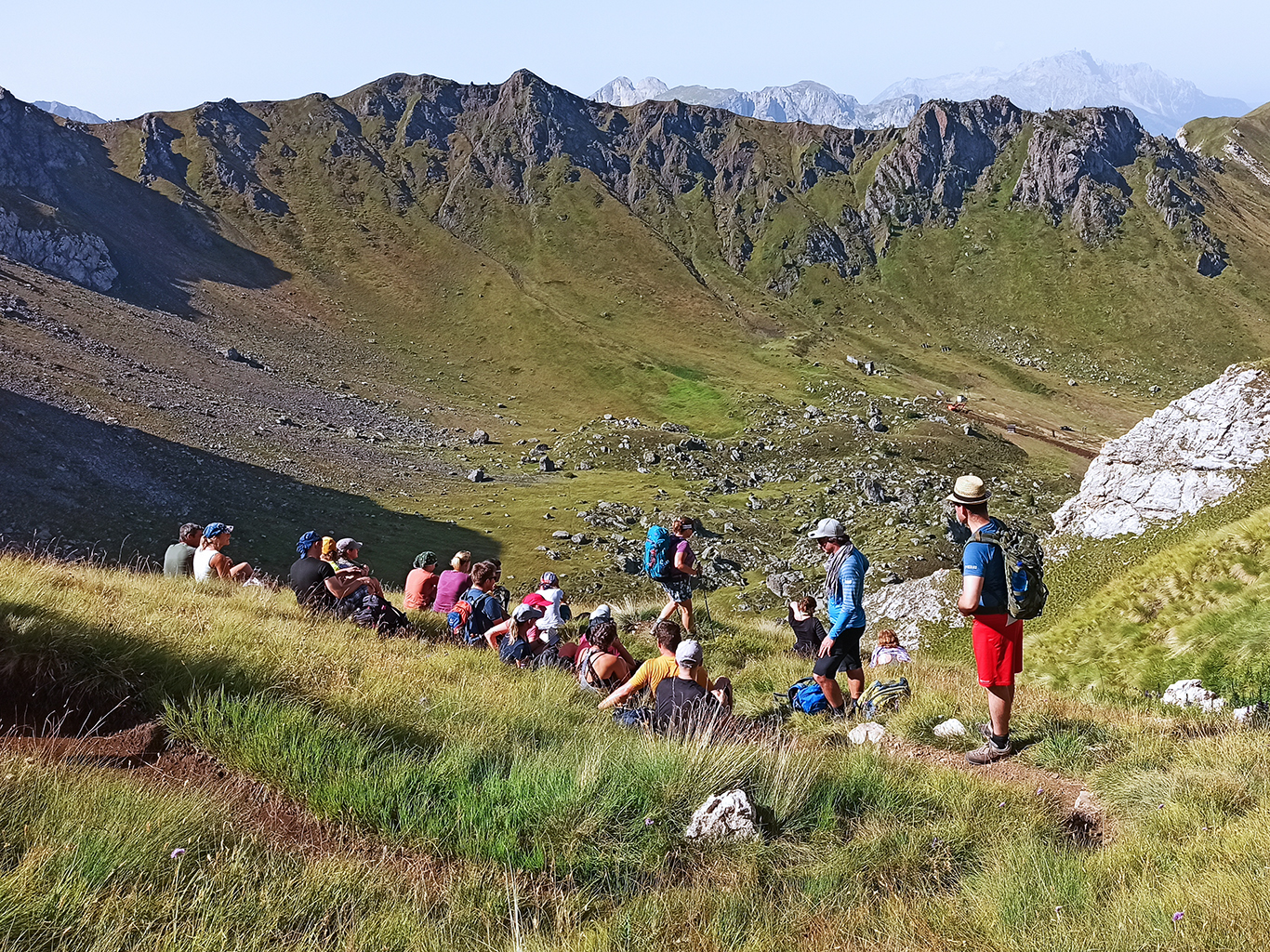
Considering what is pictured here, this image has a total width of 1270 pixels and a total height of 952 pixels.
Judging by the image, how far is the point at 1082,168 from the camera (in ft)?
607

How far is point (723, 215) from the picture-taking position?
194500 millimetres

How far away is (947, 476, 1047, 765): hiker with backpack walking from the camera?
23.0 feet

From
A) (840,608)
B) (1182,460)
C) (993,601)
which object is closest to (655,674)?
(840,608)

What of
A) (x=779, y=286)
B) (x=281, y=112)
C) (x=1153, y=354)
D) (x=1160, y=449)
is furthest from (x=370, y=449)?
(x=281, y=112)

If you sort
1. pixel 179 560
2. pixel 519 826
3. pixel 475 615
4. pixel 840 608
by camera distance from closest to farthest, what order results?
pixel 519 826 < pixel 840 608 < pixel 475 615 < pixel 179 560

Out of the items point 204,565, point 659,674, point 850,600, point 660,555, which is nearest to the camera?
point 659,674

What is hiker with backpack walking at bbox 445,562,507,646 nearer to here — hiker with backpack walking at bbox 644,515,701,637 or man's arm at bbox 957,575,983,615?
hiker with backpack walking at bbox 644,515,701,637

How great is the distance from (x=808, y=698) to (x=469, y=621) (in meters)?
5.77

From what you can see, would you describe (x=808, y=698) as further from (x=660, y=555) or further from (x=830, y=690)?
(x=660, y=555)

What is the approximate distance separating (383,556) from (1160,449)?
36.5 m

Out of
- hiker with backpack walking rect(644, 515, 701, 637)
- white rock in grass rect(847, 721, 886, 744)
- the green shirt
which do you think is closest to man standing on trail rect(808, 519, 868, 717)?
white rock in grass rect(847, 721, 886, 744)

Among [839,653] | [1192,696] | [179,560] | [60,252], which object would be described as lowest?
[179,560]

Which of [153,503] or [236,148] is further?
[236,148]

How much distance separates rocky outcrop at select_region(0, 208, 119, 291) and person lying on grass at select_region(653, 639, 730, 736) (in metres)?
112
